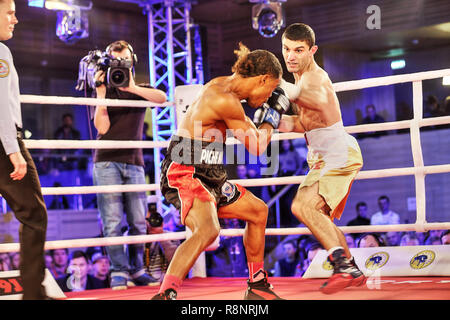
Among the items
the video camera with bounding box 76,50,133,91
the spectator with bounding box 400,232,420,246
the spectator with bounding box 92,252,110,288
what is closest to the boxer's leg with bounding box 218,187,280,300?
the video camera with bounding box 76,50,133,91

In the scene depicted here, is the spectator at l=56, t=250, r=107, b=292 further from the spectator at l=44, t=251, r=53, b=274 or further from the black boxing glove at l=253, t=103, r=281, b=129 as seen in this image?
the black boxing glove at l=253, t=103, r=281, b=129

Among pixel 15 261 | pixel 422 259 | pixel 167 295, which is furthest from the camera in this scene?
pixel 15 261

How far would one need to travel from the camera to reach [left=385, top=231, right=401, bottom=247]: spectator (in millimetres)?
6629

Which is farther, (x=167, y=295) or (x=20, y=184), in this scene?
(x=20, y=184)

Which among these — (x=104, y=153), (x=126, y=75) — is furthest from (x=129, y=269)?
(x=126, y=75)

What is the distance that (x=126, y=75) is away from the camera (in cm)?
354

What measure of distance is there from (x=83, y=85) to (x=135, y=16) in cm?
733

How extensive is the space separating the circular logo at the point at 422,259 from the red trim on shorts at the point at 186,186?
4.61 ft

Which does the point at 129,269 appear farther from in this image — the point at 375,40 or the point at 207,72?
the point at 375,40

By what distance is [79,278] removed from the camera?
4.70 m

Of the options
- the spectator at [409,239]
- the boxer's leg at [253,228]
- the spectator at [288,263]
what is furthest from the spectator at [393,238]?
the boxer's leg at [253,228]

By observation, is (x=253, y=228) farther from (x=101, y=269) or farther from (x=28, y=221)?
(x=101, y=269)

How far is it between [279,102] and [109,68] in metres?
1.27

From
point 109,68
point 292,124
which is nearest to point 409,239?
point 292,124
